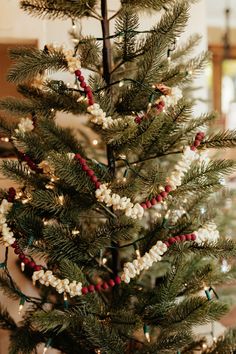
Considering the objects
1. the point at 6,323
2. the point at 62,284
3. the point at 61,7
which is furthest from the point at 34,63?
the point at 6,323

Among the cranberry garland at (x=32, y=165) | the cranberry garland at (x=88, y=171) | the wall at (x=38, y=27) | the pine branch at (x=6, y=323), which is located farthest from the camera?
the wall at (x=38, y=27)

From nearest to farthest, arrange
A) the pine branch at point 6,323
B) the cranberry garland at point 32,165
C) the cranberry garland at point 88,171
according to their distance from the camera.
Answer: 1. the cranberry garland at point 88,171
2. the cranberry garland at point 32,165
3. the pine branch at point 6,323

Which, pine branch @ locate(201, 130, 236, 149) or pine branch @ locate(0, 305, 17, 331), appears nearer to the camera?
pine branch @ locate(201, 130, 236, 149)

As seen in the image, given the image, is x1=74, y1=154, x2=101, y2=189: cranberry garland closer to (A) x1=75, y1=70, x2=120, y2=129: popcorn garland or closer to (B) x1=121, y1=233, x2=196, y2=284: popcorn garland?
(A) x1=75, y1=70, x2=120, y2=129: popcorn garland

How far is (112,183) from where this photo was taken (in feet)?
3.12

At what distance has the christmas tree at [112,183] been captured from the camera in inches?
36.5

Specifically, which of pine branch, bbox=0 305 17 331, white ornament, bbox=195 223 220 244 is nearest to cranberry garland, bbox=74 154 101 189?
white ornament, bbox=195 223 220 244

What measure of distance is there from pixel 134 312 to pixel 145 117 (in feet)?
1.48

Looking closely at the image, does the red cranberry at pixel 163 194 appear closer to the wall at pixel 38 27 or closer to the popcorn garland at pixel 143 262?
the popcorn garland at pixel 143 262

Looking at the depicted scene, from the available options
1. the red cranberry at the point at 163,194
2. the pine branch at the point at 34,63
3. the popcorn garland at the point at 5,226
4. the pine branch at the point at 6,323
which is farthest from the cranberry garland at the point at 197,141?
the pine branch at the point at 6,323

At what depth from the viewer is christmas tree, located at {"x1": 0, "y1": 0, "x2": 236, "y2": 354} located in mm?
927

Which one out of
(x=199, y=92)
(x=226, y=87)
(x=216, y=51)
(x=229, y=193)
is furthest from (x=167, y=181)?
(x=216, y=51)

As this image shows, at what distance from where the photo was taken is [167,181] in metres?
0.95

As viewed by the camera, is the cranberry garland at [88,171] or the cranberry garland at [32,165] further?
the cranberry garland at [32,165]
